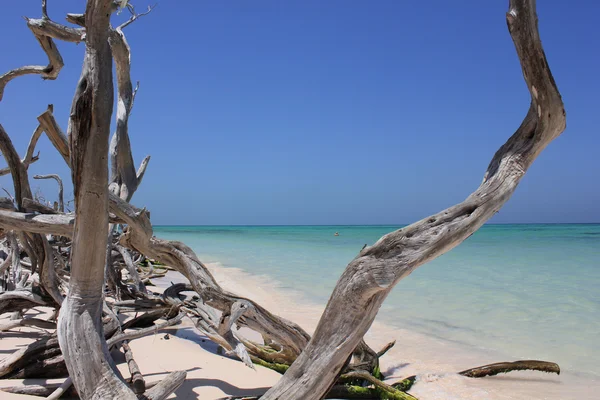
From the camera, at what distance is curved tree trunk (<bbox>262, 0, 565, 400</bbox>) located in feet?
5.43

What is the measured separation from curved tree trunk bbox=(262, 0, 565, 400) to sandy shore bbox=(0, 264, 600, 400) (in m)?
1.14

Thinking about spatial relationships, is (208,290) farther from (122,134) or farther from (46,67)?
(46,67)

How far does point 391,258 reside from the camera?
5.45ft

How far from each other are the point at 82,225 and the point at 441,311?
5.67 m

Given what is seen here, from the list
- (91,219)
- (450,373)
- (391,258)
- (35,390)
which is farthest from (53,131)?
(450,373)

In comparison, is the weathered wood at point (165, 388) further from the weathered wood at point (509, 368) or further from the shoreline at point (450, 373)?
the weathered wood at point (509, 368)

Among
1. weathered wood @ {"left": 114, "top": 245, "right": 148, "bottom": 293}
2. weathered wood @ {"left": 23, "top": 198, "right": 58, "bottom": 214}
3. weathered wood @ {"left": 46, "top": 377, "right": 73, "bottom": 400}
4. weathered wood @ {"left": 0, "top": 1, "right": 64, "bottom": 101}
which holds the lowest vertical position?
weathered wood @ {"left": 114, "top": 245, "right": 148, "bottom": 293}

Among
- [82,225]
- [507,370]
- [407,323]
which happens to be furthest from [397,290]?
[82,225]

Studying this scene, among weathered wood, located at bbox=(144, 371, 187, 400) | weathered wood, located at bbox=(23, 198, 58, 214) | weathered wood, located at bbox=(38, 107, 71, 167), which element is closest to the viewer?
weathered wood, located at bbox=(144, 371, 187, 400)

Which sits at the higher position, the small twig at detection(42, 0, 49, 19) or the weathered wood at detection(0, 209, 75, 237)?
the small twig at detection(42, 0, 49, 19)

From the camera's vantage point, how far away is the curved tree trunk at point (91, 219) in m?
1.68

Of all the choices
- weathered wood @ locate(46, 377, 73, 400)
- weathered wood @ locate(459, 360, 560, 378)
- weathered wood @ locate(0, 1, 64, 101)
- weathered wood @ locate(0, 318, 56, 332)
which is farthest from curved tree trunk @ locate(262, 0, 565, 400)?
weathered wood @ locate(0, 1, 64, 101)

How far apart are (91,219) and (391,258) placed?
124 centimetres

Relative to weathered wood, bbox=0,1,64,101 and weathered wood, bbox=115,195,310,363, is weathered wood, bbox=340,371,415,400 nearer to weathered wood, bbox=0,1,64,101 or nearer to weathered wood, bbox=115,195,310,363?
weathered wood, bbox=115,195,310,363
